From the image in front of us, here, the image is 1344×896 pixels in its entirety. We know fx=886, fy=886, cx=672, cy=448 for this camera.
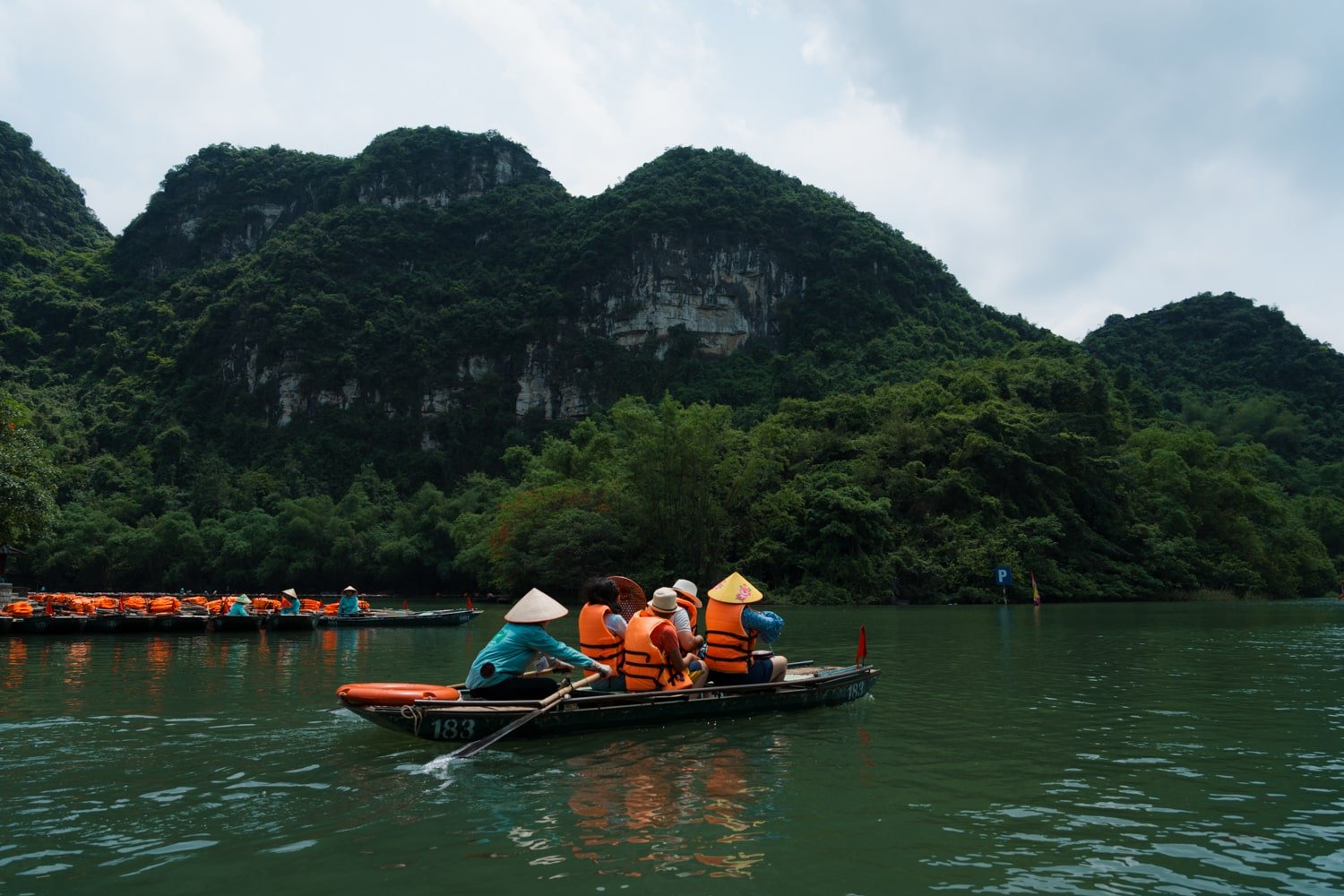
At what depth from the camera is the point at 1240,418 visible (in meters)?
68.1

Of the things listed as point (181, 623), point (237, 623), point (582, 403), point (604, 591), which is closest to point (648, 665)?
point (604, 591)

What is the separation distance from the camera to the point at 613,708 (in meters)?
8.66

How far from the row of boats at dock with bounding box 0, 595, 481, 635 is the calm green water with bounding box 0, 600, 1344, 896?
11030 millimetres

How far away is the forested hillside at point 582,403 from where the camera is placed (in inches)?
→ 1551

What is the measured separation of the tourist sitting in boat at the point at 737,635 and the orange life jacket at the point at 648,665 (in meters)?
0.63

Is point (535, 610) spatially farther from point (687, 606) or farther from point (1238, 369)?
point (1238, 369)

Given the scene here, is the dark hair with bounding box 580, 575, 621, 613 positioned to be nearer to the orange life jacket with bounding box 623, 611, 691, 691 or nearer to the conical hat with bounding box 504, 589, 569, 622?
the orange life jacket with bounding box 623, 611, 691, 691

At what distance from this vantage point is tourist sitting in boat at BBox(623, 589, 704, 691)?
906 cm

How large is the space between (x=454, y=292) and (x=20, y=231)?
55.4 meters

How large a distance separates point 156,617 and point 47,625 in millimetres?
2434

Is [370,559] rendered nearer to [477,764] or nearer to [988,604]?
[988,604]

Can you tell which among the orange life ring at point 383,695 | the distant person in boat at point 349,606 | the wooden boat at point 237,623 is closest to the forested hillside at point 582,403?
the wooden boat at point 237,623

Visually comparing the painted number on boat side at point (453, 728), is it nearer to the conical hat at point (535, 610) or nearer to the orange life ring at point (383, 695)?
the orange life ring at point (383, 695)

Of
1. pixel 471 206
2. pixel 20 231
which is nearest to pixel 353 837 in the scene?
pixel 471 206
